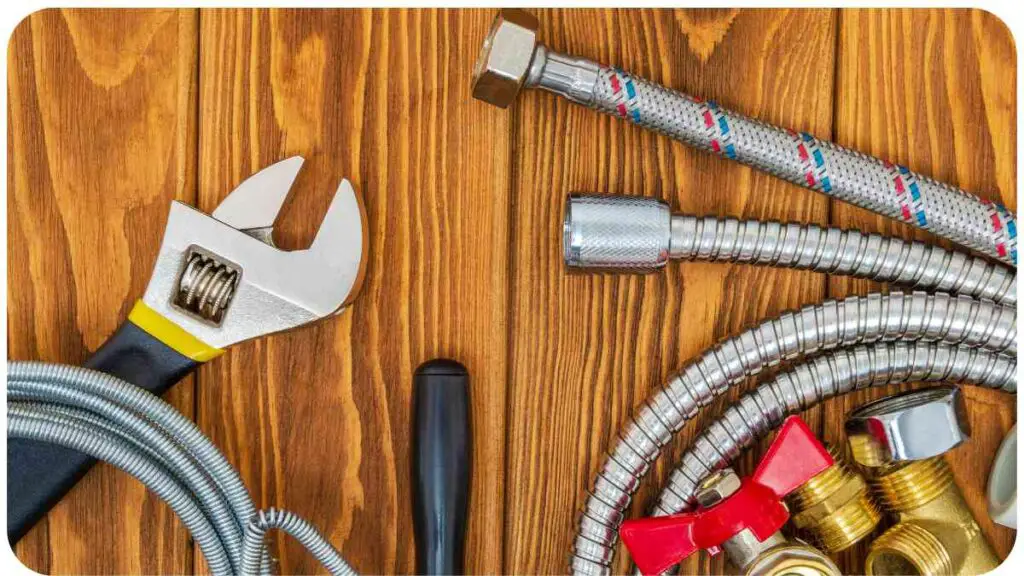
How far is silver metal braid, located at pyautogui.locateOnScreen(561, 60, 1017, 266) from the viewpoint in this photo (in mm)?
819

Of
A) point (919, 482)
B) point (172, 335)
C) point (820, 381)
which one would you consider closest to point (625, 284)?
point (820, 381)

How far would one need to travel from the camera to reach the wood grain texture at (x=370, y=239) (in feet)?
2.85

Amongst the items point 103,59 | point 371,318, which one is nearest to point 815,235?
point 371,318

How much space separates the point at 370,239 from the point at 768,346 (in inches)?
15.4

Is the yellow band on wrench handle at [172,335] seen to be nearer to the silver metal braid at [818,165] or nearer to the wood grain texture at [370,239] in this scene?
the wood grain texture at [370,239]

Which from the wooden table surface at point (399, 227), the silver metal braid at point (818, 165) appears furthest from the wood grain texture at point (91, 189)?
the silver metal braid at point (818, 165)

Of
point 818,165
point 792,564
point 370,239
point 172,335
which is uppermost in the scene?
point 818,165

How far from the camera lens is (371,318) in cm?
87

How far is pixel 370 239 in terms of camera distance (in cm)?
87

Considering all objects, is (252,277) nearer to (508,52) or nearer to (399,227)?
(399,227)

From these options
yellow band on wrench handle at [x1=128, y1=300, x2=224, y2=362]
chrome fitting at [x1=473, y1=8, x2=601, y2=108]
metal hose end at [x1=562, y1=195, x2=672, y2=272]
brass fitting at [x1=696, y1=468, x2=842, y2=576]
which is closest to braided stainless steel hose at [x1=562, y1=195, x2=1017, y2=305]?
metal hose end at [x1=562, y1=195, x2=672, y2=272]

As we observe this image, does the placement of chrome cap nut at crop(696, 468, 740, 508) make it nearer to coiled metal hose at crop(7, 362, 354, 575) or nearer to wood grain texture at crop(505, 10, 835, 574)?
wood grain texture at crop(505, 10, 835, 574)

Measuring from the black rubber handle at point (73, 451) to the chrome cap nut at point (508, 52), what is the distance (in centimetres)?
38

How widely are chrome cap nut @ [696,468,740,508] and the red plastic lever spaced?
0.01 metres
